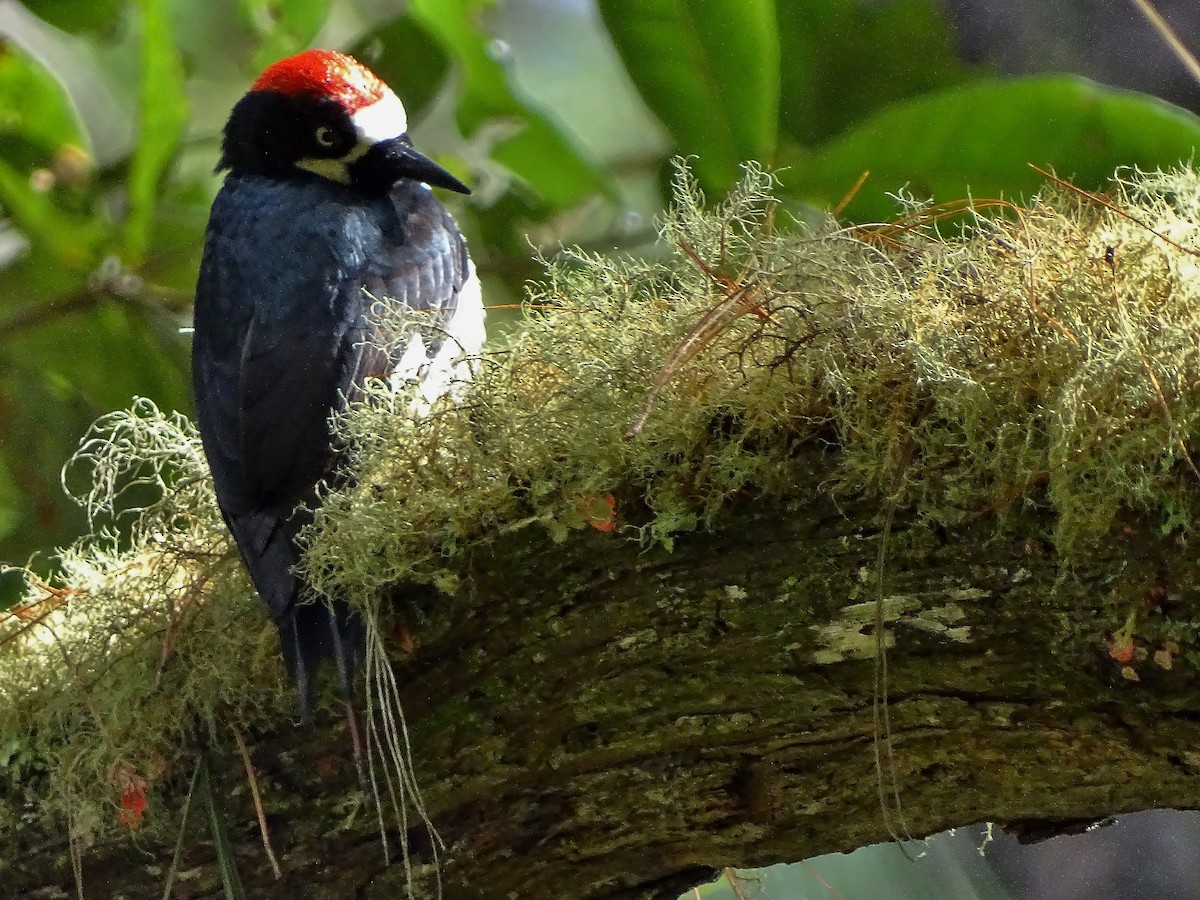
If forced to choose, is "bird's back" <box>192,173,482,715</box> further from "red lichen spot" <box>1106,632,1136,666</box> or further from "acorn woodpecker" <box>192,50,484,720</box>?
"red lichen spot" <box>1106,632,1136,666</box>

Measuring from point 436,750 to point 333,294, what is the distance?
755 millimetres

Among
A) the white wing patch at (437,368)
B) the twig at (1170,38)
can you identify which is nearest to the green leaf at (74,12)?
the white wing patch at (437,368)

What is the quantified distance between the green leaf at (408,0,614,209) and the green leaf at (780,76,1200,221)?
1.71ft

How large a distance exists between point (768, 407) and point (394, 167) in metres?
1.11

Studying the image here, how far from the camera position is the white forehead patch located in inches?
81.0

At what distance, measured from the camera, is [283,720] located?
1480 millimetres

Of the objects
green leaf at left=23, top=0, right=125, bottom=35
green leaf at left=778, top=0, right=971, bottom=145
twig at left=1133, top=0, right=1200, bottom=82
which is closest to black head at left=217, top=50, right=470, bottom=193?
green leaf at left=23, top=0, right=125, bottom=35

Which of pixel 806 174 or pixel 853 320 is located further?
pixel 806 174

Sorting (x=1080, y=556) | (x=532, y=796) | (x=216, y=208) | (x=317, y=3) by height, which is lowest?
(x=532, y=796)

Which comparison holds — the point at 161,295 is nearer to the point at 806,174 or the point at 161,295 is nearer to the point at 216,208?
the point at 216,208

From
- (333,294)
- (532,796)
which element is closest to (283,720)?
(532,796)

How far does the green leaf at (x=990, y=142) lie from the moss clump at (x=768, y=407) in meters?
0.52

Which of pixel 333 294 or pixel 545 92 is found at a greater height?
pixel 545 92

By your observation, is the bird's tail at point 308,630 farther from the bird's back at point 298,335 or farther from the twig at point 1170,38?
the twig at point 1170,38
